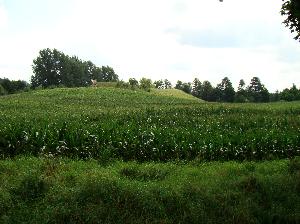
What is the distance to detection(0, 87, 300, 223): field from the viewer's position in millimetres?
9594

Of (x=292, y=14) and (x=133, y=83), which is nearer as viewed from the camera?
(x=292, y=14)

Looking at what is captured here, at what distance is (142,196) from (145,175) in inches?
79.4

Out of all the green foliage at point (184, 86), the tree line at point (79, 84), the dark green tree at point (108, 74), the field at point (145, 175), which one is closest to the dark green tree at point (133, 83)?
the tree line at point (79, 84)

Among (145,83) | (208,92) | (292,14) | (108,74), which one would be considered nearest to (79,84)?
(108,74)

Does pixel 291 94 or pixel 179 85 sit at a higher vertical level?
pixel 179 85

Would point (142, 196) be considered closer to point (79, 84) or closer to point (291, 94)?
point (291, 94)

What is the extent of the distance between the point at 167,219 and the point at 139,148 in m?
6.13

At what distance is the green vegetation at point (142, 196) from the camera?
940cm

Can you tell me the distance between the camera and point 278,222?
32.3ft

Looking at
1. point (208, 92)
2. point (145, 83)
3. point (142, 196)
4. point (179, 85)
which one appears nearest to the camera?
point (142, 196)

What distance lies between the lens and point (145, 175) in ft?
39.4

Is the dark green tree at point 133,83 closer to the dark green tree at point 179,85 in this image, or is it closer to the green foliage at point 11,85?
the green foliage at point 11,85

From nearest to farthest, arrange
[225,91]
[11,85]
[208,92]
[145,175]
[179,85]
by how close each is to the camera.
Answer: [145,175] → [11,85] → [225,91] → [208,92] → [179,85]

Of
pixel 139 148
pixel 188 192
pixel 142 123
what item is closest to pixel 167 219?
pixel 188 192
